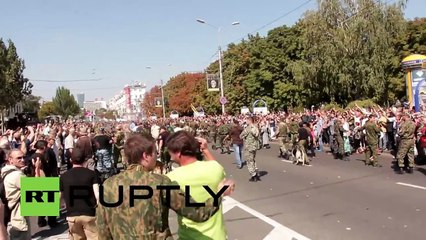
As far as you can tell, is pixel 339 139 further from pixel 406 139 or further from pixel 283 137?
pixel 406 139

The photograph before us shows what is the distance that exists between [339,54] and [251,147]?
89.8ft

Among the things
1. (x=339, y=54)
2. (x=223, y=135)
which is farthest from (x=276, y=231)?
(x=339, y=54)

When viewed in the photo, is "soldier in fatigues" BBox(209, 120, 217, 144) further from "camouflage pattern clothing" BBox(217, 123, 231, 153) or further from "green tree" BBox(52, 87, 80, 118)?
"green tree" BBox(52, 87, 80, 118)

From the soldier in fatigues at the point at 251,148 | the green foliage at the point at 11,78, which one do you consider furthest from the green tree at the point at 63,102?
the soldier in fatigues at the point at 251,148

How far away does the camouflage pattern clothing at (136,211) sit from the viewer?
9.59 feet

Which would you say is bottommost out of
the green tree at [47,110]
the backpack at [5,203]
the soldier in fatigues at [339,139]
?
the soldier in fatigues at [339,139]

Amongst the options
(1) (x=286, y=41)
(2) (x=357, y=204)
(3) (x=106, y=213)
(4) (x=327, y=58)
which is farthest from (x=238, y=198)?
(1) (x=286, y=41)

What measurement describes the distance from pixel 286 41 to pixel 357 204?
45.3m

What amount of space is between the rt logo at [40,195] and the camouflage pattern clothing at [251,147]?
9.39 meters

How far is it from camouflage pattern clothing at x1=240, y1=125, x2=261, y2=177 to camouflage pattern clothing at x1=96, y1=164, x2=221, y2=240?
33.9 ft

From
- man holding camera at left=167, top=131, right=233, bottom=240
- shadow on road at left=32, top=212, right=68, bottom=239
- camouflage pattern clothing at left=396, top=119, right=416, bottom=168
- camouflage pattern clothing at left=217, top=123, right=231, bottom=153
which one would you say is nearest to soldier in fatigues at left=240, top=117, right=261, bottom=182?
camouflage pattern clothing at left=396, top=119, right=416, bottom=168

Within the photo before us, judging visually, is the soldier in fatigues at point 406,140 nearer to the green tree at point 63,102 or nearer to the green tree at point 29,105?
the green tree at point 29,105

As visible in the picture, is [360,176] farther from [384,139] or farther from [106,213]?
[106,213]

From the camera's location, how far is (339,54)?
38594mm
